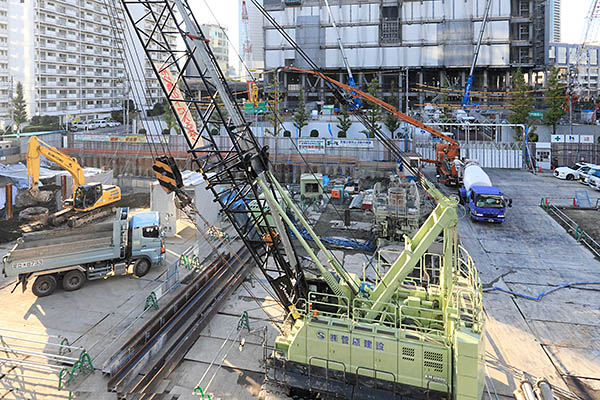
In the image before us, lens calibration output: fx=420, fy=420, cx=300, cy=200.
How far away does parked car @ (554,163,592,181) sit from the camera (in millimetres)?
35416

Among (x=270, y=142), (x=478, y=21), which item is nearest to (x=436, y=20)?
(x=478, y=21)

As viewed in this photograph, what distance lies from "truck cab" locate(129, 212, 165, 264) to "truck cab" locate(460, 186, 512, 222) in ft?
56.3

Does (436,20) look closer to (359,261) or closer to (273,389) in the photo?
(359,261)

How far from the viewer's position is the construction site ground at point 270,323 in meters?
10.2

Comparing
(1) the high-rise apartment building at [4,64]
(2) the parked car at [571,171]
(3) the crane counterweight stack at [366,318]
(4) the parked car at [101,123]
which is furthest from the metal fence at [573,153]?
(1) the high-rise apartment building at [4,64]

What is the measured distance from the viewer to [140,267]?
53.6 feet

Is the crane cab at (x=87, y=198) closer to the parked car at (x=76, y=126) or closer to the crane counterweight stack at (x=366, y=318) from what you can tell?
the crane counterweight stack at (x=366, y=318)

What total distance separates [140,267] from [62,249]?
278cm

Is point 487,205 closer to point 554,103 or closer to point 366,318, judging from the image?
point 366,318

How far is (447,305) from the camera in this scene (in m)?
8.95

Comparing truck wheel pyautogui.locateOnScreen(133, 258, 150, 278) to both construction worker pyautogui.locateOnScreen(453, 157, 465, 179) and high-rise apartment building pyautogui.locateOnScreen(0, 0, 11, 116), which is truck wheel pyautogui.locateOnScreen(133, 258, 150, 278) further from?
high-rise apartment building pyautogui.locateOnScreen(0, 0, 11, 116)

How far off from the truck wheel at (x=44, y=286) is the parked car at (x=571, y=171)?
38373mm

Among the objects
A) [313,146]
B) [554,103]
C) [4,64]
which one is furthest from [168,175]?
[4,64]

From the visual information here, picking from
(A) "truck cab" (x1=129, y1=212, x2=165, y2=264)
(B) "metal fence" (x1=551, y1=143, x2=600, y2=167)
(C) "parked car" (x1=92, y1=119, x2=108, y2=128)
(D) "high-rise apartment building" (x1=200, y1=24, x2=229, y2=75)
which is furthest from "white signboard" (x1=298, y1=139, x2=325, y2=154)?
(D) "high-rise apartment building" (x1=200, y1=24, x2=229, y2=75)
